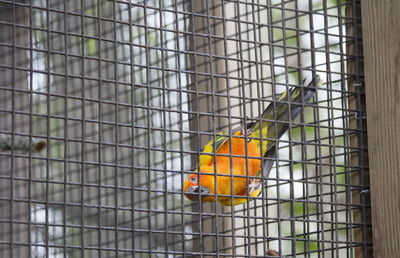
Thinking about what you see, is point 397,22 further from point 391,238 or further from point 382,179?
point 391,238

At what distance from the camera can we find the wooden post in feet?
5.82

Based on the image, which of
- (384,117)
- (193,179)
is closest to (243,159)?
(193,179)

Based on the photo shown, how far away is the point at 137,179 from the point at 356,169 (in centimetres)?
148

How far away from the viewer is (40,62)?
305cm

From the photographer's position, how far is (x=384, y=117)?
1822mm

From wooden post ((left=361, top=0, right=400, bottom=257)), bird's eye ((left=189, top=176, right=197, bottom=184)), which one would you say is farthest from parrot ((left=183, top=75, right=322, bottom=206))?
wooden post ((left=361, top=0, right=400, bottom=257))

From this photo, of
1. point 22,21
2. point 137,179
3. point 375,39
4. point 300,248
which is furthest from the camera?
point 300,248

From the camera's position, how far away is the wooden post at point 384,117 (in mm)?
1774

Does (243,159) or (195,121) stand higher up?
(195,121)

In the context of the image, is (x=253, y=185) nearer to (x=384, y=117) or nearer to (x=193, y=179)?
(x=193, y=179)

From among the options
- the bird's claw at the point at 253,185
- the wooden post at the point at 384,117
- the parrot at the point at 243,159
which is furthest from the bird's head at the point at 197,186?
the wooden post at the point at 384,117

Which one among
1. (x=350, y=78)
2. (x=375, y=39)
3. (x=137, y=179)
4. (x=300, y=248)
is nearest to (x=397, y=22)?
(x=375, y=39)

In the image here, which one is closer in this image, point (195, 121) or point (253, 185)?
point (253, 185)

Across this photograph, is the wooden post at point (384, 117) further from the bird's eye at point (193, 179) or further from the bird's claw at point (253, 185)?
the bird's eye at point (193, 179)
